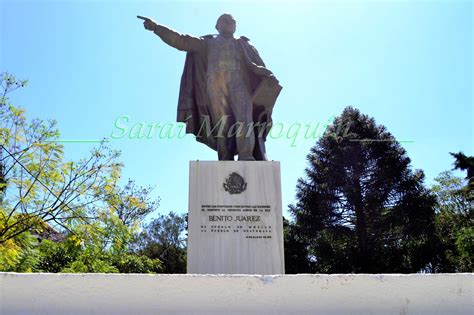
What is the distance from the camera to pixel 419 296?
11.1 ft

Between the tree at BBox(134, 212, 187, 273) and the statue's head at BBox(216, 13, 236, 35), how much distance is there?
85.8ft

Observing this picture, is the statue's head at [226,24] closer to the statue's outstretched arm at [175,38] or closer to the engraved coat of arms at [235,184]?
the statue's outstretched arm at [175,38]

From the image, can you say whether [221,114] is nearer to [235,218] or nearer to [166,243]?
[235,218]

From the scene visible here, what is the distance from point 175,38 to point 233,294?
4317 millimetres

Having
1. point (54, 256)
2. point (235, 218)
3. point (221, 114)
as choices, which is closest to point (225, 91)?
point (221, 114)

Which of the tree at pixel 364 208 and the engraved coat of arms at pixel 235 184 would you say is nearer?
the engraved coat of arms at pixel 235 184

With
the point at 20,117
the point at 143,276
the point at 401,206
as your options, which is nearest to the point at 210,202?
the point at 143,276

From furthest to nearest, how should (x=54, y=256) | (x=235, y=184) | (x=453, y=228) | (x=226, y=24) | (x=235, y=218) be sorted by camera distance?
(x=453, y=228)
(x=54, y=256)
(x=226, y=24)
(x=235, y=184)
(x=235, y=218)

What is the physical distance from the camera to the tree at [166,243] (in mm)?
32594

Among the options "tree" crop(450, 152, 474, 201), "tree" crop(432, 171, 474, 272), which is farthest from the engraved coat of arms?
"tree" crop(450, 152, 474, 201)

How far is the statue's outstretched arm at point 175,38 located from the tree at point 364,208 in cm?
1858

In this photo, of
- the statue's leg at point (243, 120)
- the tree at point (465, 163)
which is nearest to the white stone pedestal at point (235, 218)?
→ the statue's leg at point (243, 120)

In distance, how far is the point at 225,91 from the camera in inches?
255

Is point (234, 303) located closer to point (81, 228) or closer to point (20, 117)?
point (81, 228)
